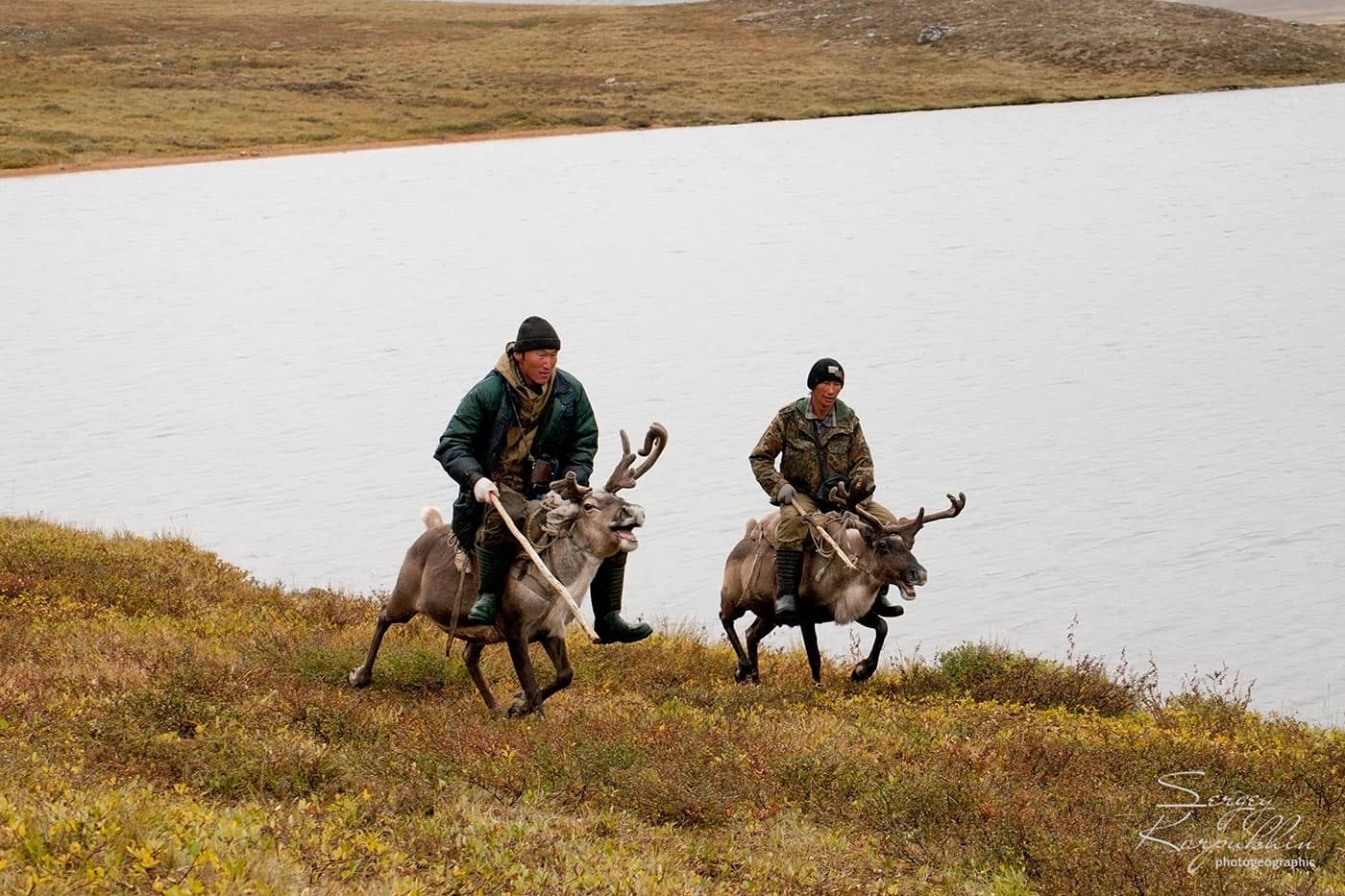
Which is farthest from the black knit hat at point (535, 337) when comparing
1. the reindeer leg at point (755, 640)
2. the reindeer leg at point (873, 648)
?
the reindeer leg at point (873, 648)

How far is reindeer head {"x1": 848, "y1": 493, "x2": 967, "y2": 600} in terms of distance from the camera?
1475 cm

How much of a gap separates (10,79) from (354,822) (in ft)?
378

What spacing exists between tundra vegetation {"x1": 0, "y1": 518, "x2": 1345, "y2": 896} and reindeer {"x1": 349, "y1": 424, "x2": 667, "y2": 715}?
1.52ft

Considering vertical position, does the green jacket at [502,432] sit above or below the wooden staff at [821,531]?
above

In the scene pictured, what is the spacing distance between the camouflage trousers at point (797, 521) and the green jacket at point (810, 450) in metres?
0.14

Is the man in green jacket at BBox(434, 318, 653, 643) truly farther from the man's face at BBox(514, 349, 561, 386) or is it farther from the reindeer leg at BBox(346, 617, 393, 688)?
the reindeer leg at BBox(346, 617, 393, 688)

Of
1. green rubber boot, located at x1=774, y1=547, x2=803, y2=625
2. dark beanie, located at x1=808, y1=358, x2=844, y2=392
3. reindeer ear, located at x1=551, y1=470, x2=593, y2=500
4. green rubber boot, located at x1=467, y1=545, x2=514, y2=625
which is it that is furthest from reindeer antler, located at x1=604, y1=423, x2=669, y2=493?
green rubber boot, located at x1=774, y1=547, x2=803, y2=625

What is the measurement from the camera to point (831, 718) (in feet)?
42.6

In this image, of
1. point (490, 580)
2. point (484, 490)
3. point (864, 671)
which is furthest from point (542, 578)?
point (864, 671)

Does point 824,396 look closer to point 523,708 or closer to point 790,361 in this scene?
point 523,708

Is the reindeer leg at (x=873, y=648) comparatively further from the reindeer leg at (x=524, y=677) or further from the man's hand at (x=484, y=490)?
the man's hand at (x=484, y=490)

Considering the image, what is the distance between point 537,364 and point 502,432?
2.07 ft

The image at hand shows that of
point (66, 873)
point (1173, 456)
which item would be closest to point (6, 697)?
point (66, 873)

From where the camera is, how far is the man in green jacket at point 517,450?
39.4 feet
